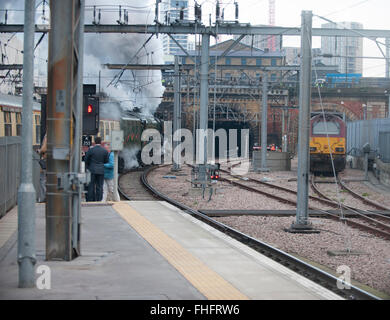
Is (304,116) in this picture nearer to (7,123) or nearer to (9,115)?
(7,123)

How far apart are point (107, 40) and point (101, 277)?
1372 inches

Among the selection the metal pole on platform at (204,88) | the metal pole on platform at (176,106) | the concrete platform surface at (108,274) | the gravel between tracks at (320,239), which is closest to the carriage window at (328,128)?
the metal pole on platform at (176,106)

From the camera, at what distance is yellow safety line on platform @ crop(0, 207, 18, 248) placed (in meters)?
10.7

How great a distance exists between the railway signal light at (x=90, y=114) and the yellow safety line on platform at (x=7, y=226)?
8.05 ft

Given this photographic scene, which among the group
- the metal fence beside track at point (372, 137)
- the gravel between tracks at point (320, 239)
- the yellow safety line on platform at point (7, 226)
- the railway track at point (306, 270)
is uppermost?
the metal fence beside track at point (372, 137)

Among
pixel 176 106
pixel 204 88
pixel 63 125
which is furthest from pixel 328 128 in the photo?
pixel 63 125

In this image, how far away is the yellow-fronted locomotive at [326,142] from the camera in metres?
31.2

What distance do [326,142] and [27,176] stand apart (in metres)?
25.8

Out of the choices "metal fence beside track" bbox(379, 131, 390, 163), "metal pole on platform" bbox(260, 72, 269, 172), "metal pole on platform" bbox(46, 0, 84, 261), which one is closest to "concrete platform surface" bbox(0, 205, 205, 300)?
"metal pole on platform" bbox(46, 0, 84, 261)

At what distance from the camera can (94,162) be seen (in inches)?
596

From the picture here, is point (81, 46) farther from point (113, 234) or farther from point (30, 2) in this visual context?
point (113, 234)

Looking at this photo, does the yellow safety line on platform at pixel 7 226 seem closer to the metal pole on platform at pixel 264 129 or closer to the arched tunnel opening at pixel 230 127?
the metal pole on platform at pixel 264 129

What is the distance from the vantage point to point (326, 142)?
103ft
